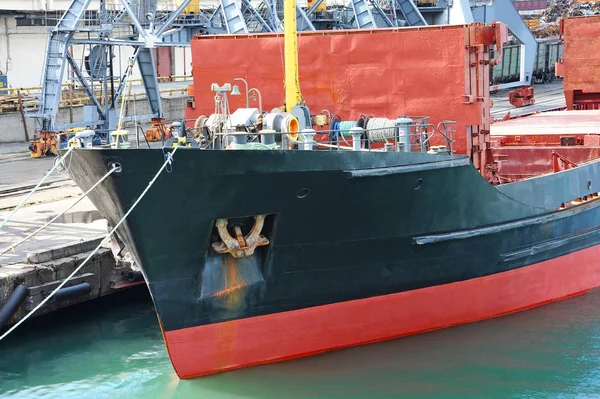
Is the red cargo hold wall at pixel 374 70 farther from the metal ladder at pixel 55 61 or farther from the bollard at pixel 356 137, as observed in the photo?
the metal ladder at pixel 55 61

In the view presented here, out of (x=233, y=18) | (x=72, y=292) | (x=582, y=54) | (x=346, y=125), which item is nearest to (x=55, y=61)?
(x=233, y=18)

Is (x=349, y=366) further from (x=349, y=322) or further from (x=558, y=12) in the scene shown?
(x=558, y=12)

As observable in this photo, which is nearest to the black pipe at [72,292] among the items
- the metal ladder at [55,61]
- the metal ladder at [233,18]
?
the metal ladder at [233,18]

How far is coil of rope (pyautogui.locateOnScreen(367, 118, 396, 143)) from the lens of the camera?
1360 cm

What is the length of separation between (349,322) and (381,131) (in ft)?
9.52

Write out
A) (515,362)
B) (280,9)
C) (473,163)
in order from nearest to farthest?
(515,362), (473,163), (280,9)

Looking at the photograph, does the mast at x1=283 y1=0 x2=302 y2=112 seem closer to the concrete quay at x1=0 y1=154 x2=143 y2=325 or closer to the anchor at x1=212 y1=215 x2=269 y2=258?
the anchor at x1=212 y1=215 x2=269 y2=258

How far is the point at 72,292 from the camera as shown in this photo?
15023 mm

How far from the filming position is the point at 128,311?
1641 cm

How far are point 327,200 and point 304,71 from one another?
343cm

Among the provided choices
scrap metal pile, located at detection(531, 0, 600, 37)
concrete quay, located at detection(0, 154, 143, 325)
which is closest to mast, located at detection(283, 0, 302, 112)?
concrete quay, located at detection(0, 154, 143, 325)

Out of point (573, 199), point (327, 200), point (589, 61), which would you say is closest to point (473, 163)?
point (573, 199)

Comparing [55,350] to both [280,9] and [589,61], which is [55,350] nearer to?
[589,61]

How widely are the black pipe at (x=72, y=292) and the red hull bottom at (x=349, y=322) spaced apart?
3.27 metres
